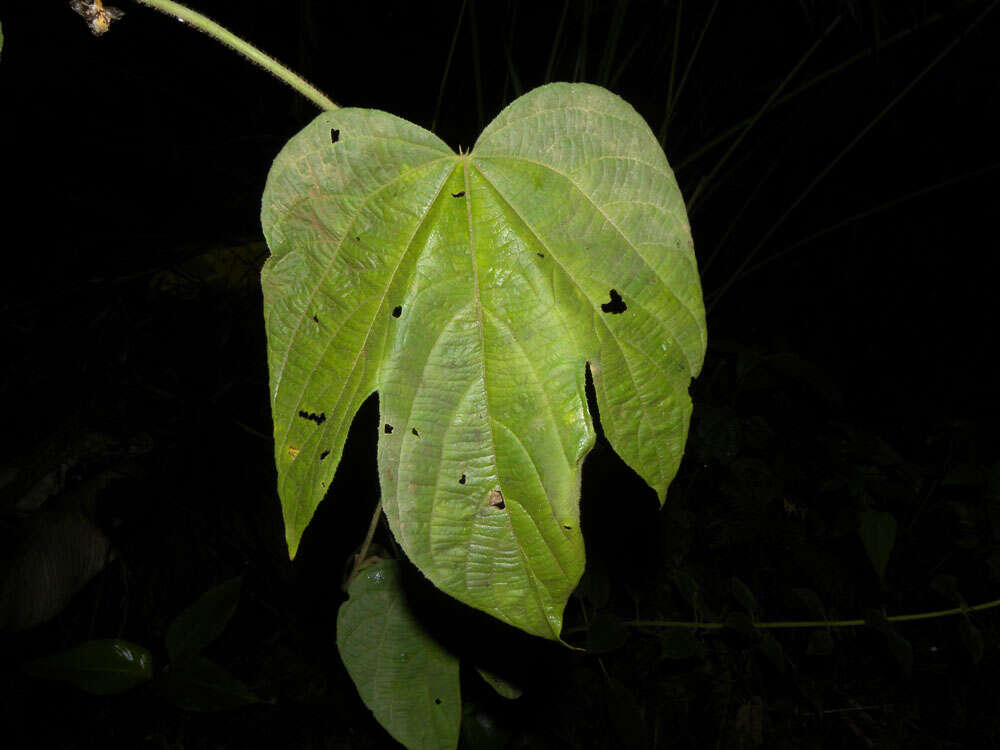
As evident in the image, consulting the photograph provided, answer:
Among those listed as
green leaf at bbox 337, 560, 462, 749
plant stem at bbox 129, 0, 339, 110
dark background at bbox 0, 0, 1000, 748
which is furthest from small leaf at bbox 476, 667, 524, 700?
plant stem at bbox 129, 0, 339, 110

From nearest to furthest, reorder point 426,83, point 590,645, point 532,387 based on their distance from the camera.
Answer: point 532,387 < point 590,645 < point 426,83

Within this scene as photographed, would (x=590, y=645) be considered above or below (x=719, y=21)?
below

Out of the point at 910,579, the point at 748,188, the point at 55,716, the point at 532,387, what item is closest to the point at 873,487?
the point at 910,579

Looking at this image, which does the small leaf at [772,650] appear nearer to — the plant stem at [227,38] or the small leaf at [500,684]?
the small leaf at [500,684]

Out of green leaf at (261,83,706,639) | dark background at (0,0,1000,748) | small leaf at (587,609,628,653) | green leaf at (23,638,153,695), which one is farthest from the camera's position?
dark background at (0,0,1000,748)

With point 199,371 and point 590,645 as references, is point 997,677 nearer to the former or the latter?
point 590,645

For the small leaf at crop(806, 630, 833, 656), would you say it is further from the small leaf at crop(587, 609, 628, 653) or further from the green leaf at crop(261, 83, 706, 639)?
the green leaf at crop(261, 83, 706, 639)

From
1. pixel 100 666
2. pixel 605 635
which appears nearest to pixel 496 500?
pixel 605 635
